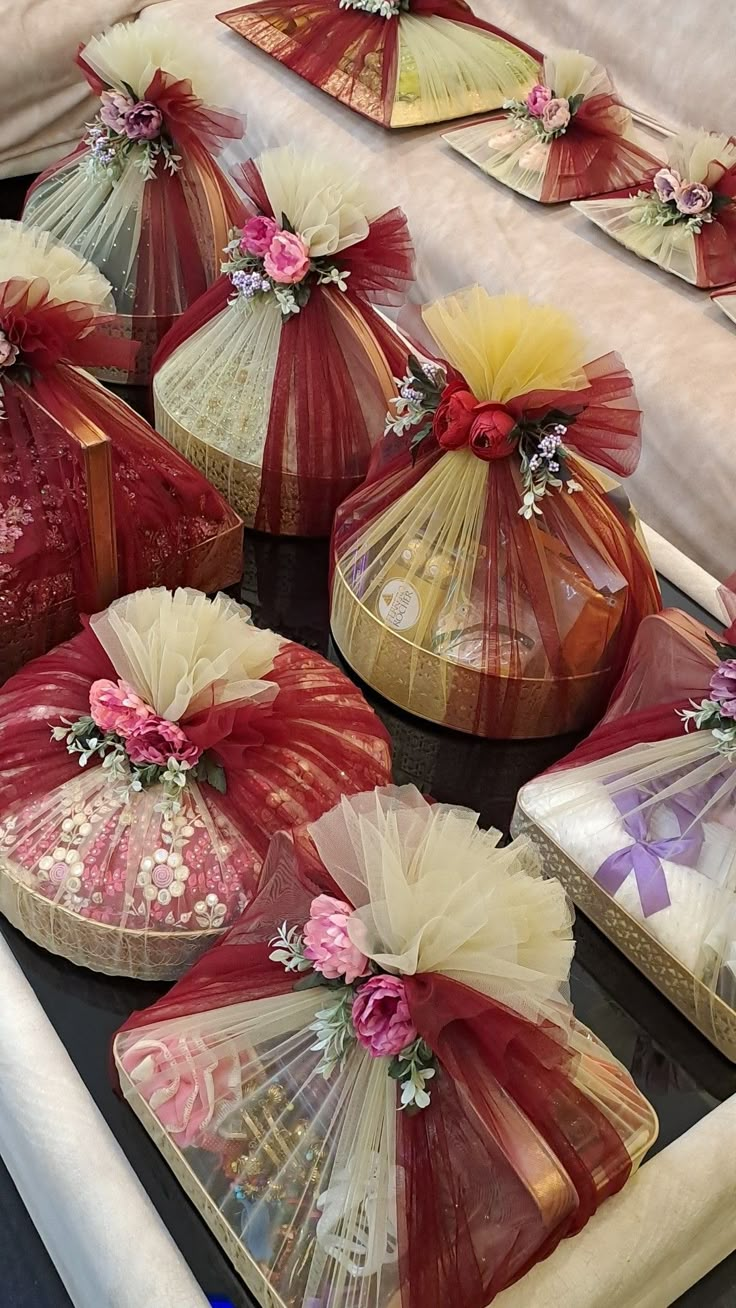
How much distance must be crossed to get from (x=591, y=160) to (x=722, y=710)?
40.8 inches

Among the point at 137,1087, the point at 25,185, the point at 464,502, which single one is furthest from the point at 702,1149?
the point at 25,185

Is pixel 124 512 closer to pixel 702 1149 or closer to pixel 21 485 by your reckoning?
pixel 21 485

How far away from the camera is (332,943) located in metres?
0.58

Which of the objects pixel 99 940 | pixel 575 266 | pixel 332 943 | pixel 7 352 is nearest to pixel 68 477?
pixel 7 352

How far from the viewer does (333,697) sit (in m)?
0.82

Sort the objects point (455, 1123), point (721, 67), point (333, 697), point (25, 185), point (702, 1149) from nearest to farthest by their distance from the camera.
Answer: point (455, 1123) → point (702, 1149) → point (333, 697) → point (721, 67) → point (25, 185)

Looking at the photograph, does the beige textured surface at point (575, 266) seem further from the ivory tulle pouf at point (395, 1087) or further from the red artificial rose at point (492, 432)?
the ivory tulle pouf at point (395, 1087)

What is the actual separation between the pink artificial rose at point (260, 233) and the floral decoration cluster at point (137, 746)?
1.40ft

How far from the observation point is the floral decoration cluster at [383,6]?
162 centimetres

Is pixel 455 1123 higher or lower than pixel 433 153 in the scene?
lower

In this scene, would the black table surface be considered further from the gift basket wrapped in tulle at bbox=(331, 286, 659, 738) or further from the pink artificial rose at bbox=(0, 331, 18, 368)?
the pink artificial rose at bbox=(0, 331, 18, 368)

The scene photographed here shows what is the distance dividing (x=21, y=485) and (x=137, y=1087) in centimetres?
43

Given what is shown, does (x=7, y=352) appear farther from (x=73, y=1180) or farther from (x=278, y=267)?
(x=73, y=1180)

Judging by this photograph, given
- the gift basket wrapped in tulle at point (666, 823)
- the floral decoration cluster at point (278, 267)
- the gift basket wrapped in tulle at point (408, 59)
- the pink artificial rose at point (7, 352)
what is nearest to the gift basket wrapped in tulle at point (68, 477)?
the pink artificial rose at point (7, 352)
